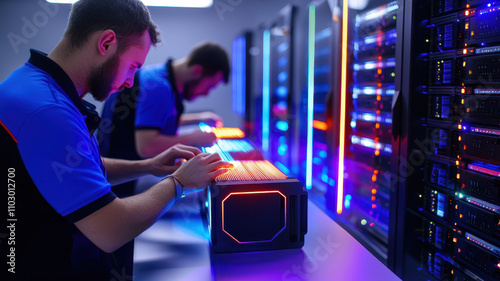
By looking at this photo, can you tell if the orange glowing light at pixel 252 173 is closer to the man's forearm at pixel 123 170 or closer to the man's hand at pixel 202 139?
the man's forearm at pixel 123 170

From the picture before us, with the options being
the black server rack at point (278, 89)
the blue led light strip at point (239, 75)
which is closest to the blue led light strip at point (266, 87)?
the black server rack at point (278, 89)

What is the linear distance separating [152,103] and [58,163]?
1.49 metres

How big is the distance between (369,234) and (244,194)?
146 centimetres

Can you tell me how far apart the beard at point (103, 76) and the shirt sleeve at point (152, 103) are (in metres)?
1.13

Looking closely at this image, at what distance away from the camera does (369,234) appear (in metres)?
2.32

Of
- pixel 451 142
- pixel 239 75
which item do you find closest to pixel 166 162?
pixel 451 142

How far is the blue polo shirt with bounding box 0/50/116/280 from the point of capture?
0.91 m

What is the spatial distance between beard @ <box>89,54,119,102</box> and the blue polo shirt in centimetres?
13

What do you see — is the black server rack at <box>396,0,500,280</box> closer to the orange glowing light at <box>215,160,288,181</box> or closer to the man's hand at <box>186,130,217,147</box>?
the orange glowing light at <box>215,160,288,181</box>

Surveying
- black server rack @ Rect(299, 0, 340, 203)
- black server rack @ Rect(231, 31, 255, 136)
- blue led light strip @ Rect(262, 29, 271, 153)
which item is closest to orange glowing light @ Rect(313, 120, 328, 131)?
black server rack @ Rect(299, 0, 340, 203)

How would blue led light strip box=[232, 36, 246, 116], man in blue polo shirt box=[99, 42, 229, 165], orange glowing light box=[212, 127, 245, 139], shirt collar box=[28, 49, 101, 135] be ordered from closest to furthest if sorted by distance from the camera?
shirt collar box=[28, 49, 101, 135], orange glowing light box=[212, 127, 245, 139], man in blue polo shirt box=[99, 42, 229, 165], blue led light strip box=[232, 36, 246, 116]

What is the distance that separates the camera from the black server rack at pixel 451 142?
1.38 meters

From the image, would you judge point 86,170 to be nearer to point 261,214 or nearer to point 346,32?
point 261,214

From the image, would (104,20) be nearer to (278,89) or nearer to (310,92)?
(310,92)
